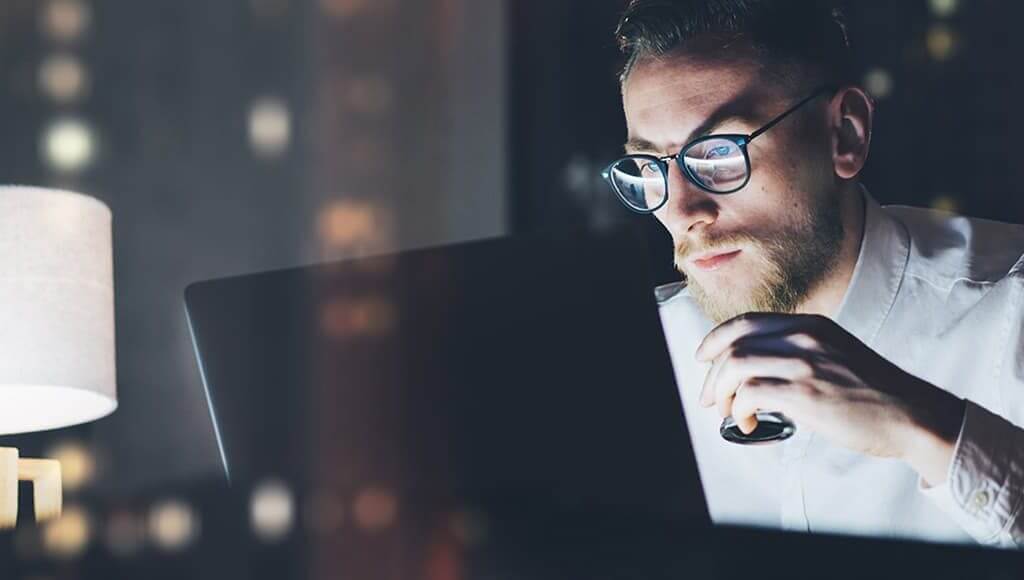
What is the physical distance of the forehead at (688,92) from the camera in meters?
1.39

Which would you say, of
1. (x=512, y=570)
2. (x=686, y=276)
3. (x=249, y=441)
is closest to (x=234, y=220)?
(x=686, y=276)

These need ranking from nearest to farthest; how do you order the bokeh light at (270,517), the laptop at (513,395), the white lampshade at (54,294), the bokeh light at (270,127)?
1. the bokeh light at (270,517)
2. the laptop at (513,395)
3. the white lampshade at (54,294)
4. the bokeh light at (270,127)

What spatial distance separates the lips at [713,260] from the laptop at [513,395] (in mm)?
459

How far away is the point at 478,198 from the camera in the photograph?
6.44 ft

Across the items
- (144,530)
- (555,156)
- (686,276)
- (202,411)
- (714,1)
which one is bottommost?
(202,411)

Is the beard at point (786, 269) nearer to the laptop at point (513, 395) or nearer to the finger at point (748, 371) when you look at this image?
the finger at point (748, 371)

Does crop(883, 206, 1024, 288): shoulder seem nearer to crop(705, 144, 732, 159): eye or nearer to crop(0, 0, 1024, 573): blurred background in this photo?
crop(705, 144, 732, 159): eye

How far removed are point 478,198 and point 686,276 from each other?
2.05 feet

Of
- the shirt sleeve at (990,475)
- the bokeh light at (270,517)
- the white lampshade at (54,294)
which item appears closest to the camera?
the bokeh light at (270,517)

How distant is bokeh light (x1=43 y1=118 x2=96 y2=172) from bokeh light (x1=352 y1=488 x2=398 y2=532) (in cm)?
161

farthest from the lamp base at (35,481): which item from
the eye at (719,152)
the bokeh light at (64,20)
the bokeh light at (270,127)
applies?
the eye at (719,152)

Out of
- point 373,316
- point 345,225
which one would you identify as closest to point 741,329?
point 373,316

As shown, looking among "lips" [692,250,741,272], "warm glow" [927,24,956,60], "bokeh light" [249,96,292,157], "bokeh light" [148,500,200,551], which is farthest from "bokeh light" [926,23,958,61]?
"bokeh light" [249,96,292,157]

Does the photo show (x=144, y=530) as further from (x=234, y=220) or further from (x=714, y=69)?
(x=234, y=220)
